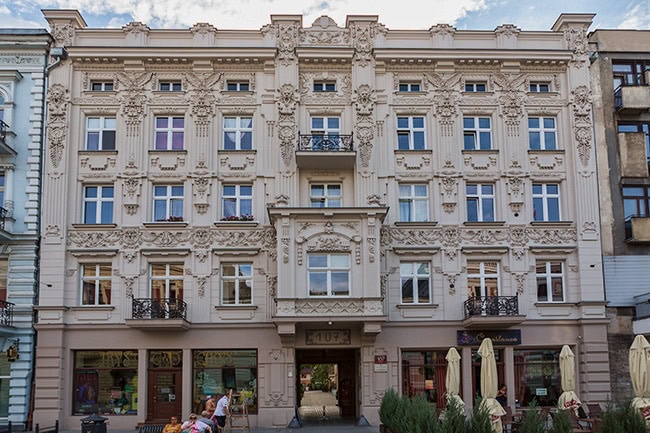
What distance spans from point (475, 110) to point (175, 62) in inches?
471

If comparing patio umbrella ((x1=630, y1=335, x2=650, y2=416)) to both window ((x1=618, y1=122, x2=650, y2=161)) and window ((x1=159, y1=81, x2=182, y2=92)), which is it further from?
window ((x1=159, y1=81, x2=182, y2=92))

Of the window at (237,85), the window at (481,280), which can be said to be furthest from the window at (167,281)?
the window at (481,280)

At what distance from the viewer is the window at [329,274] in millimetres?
25094

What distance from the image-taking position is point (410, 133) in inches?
1078

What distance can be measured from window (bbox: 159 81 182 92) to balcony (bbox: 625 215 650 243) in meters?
18.4

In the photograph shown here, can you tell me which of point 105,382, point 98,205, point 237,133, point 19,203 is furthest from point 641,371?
point 19,203

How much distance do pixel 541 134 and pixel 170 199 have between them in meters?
14.8

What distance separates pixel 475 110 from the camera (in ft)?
90.2

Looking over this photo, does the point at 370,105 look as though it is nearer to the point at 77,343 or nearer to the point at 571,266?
the point at 571,266

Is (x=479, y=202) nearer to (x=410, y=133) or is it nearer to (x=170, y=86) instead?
(x=410, y=133)

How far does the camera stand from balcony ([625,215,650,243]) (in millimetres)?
26625

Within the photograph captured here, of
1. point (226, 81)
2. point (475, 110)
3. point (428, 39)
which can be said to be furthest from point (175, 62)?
point (475, 110)

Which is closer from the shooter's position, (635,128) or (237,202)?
(237,202)

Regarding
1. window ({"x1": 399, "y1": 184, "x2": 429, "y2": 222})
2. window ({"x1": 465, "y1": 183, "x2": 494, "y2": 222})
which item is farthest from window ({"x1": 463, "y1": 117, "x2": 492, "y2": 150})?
window ({"x1": 399, "y1": 184, "x2": 429, "y2": 222})
